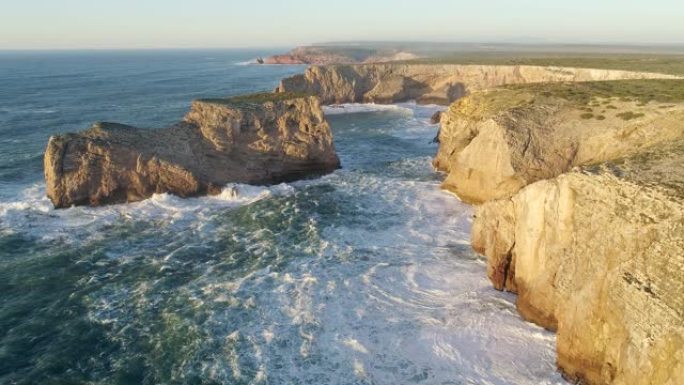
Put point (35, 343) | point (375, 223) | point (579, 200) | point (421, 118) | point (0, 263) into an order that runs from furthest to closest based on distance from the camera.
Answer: point (421, 118) → point (375, 223) → point (0, 263) → point (35, 343) → point (579, 200)

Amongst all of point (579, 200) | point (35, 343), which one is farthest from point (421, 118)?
point (35, 343)

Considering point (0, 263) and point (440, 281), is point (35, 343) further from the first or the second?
point (440, 281)

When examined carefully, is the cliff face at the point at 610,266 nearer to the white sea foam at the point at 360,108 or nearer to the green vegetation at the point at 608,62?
the green vegetation at the point at 608,62

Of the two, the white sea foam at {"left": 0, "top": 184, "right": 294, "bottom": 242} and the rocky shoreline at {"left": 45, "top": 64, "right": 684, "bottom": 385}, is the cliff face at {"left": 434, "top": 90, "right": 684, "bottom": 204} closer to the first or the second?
the rocky shoreline at {"left": 45, "top": 64, "right": 684, "bottom": 385}

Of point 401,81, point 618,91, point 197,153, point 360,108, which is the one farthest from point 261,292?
point 401,81

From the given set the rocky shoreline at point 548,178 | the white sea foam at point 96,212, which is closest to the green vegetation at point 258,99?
the rocky shoreline at point 548,178
